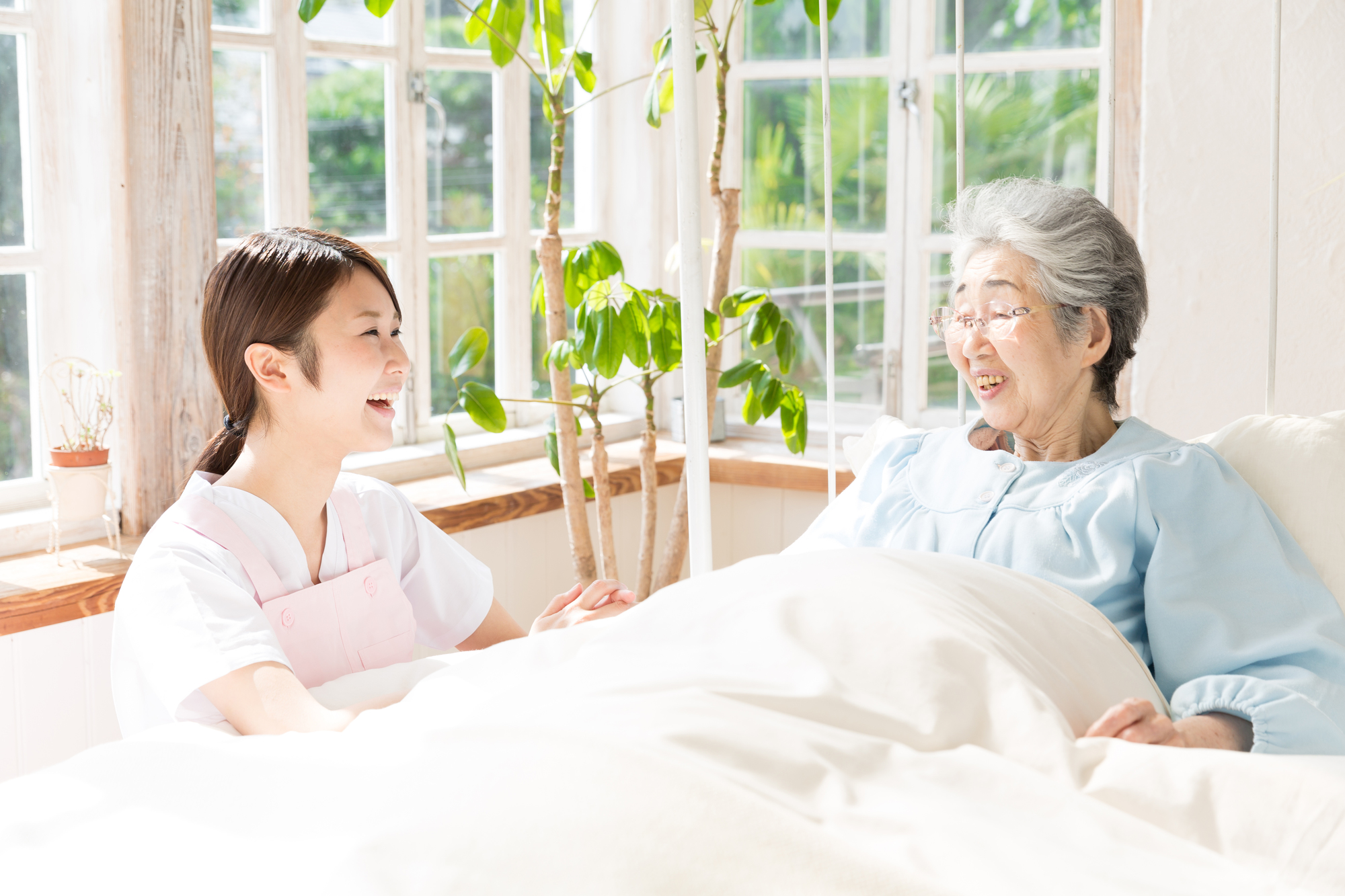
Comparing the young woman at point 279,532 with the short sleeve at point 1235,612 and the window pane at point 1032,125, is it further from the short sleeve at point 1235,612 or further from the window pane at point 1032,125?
the window pane at point 1032,125

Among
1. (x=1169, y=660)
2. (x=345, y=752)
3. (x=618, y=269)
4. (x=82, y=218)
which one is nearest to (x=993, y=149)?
(x=618, y=269)

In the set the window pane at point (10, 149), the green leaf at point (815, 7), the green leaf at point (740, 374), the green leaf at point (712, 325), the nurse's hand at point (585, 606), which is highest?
the green leaf at point (815, 7)

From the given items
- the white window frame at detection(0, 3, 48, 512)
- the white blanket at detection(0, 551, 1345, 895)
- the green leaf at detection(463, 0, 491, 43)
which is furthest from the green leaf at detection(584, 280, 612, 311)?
the white blanket at detection(0, 551, 1345, 895)

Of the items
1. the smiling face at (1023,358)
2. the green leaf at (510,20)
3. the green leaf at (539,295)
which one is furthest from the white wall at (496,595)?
the smiling face at (1023,358)

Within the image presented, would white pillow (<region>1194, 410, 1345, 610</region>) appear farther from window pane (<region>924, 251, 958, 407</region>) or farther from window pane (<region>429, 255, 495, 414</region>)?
window pane (<region>429, 255, 495, 414</region>)

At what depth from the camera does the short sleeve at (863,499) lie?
5.28 ft

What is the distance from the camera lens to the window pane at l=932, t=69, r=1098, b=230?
8.61 ft

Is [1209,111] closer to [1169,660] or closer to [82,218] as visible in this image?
[1169,660]

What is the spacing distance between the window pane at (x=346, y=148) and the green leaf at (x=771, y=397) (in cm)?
93

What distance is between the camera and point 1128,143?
2.31 metres

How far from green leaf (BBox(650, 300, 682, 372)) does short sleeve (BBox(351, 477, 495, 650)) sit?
0.68 m

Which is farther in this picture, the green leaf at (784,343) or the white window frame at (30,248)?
the green leaf at (784,343)

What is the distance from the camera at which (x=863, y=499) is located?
1.68m

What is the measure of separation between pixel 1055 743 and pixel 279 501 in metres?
0.88
